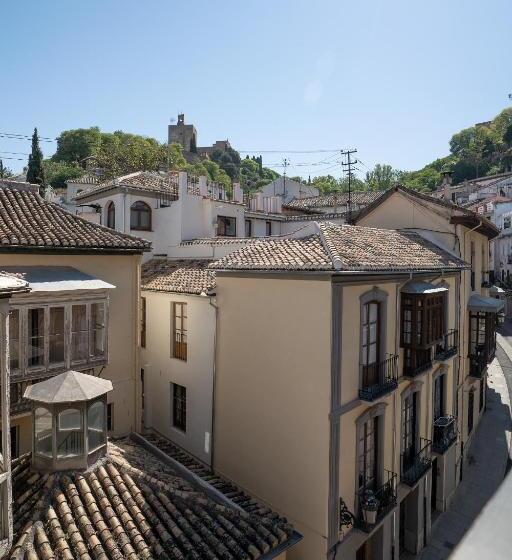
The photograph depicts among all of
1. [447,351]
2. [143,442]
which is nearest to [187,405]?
[143,442]

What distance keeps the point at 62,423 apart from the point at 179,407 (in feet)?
24.4

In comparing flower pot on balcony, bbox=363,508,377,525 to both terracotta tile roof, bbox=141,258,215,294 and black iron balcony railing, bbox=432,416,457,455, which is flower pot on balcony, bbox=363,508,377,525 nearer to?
black iron balcony railing, bbox=432,416,457,455

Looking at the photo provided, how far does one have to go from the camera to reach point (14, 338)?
30.9 ft

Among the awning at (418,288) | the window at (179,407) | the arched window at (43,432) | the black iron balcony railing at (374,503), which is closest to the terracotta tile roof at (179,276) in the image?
the window at (179,407)

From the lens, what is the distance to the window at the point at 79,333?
10.3m

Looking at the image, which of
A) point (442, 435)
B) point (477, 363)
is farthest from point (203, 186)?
point (442, 435)

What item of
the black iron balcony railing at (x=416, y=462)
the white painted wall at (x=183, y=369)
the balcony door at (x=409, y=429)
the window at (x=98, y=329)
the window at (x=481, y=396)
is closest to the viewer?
the window at (x=98, y=329)

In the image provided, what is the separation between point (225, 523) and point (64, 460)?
10.3 ft

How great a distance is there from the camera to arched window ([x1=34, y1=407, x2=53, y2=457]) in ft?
24.4

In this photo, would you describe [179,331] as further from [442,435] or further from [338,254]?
[442,435]

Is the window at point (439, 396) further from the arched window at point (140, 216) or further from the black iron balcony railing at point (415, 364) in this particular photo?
the arched window at point (140, 216)

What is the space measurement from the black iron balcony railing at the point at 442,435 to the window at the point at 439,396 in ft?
0.89

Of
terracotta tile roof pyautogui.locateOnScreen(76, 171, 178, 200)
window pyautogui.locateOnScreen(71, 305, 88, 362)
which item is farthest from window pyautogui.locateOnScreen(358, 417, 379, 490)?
terracotta tile roof pyautogui.locateOnScreen(76, 171, 178, 200)

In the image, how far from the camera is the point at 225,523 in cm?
753
